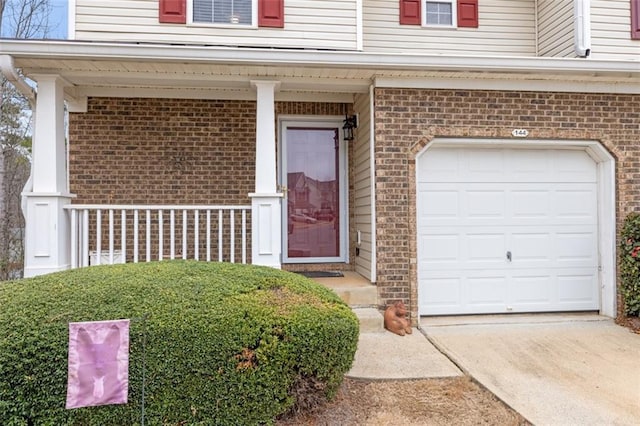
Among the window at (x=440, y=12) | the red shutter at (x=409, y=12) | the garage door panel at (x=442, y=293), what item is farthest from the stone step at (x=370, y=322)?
the window at (x=440, y=12)

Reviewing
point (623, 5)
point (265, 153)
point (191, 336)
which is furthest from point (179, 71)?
point (623, 5)

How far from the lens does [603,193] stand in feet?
19.7

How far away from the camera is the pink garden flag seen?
2.59 metres

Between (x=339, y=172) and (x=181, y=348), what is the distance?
14.8 ft

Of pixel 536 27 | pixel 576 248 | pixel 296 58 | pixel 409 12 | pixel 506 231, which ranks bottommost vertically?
pixel 576 248

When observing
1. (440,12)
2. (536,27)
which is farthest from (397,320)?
(536,27)

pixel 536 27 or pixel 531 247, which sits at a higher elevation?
pixel 536 27

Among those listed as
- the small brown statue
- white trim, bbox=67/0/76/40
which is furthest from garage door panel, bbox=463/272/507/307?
white trim, bbox=67/0/76/40

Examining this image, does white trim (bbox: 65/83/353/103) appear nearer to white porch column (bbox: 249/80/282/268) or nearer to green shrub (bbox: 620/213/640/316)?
white porch column (bbox: 249/80/282/268)

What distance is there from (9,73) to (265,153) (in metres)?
2.82

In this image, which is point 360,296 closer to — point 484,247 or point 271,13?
point 484,247

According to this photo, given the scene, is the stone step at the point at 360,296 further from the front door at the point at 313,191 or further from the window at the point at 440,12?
the window at the point at 440,12

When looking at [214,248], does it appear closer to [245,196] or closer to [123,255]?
[245,196]

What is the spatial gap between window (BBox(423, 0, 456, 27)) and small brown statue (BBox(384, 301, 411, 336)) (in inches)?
194
